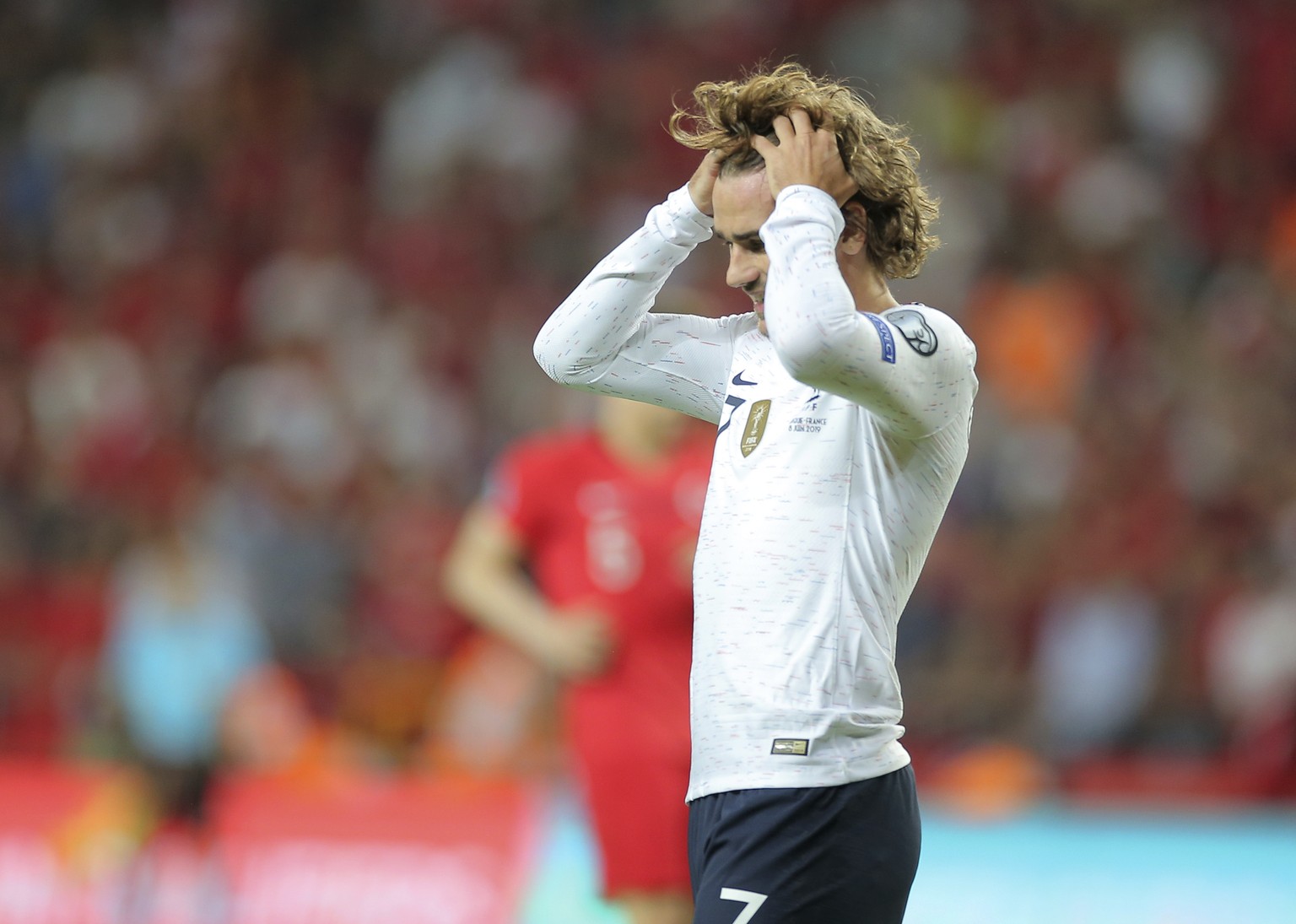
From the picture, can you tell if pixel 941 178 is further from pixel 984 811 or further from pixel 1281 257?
pixel 984 811

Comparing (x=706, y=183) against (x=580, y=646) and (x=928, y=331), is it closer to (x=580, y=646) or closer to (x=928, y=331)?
(x=928, y=331)

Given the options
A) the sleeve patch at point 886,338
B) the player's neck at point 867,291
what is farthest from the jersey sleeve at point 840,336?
the player's neck at point 867,291

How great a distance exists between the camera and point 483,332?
500 inches

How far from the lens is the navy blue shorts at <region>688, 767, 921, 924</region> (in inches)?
121

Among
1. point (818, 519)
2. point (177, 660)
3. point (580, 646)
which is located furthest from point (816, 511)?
point (177, 660)

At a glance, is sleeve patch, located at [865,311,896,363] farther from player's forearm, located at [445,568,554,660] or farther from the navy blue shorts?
player's forearm, located at [445,568,554,660]

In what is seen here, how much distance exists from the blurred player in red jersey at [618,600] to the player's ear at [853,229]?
2.30 m

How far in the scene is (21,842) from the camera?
8.25 m

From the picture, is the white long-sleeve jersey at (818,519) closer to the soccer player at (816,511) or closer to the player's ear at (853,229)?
the soccer player at (816,511)

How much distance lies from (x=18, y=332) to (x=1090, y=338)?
7.33 metres

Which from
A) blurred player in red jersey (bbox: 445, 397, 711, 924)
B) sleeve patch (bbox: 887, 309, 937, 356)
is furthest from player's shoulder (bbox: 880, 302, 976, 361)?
blurred player in red jersey (bbox: 445, 397, 711, 924)

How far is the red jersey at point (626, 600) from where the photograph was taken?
529 cm

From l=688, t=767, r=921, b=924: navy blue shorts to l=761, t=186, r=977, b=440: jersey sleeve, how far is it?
2.12 feet

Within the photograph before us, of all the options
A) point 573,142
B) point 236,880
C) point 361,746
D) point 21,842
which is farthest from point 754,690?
point 573,142
